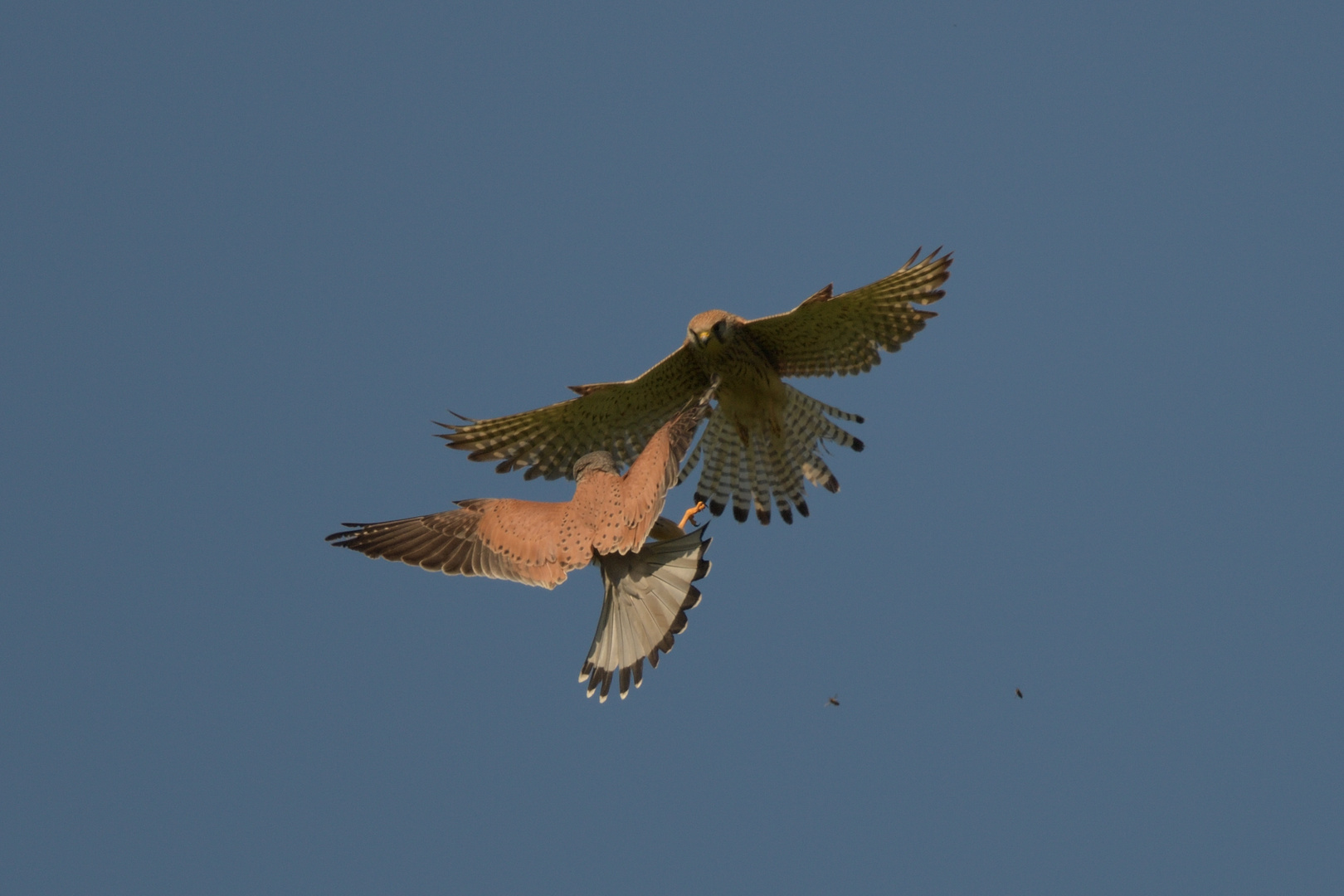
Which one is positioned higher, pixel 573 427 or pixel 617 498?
pixel 573 427

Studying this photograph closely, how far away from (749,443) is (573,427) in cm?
108

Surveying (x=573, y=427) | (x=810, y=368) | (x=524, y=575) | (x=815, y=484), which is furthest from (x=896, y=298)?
(x=524, y=575)

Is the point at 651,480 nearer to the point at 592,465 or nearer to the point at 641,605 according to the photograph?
the point at 641,605

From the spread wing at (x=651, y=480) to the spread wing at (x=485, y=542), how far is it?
271 mm

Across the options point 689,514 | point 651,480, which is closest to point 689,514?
point 689,514

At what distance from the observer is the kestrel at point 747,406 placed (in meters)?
8.13

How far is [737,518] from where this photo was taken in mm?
8836

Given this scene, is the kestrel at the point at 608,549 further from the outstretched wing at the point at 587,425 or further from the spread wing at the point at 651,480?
the outstretched wing at the point at 587,425

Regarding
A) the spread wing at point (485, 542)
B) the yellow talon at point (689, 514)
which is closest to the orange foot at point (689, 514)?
the yellow talon at point (689, 514)

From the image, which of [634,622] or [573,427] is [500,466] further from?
[634,622]

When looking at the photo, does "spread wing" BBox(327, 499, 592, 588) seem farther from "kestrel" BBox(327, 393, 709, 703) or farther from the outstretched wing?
the outstretched wing

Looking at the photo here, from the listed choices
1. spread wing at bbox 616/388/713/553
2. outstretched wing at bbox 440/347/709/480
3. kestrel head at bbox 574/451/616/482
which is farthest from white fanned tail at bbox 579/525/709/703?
outstretched wing at bbox 440/347/709/480

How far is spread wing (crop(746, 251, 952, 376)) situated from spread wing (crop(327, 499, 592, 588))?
1827mm

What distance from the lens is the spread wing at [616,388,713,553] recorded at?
22.6ft
